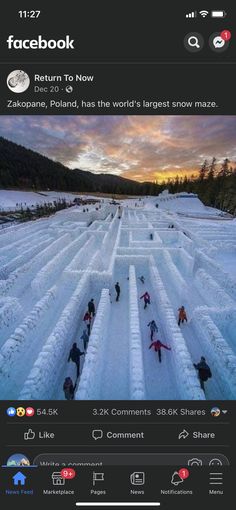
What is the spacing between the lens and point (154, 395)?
23.8 ft

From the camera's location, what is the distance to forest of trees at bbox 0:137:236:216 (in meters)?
59.3
